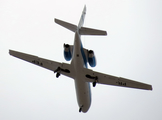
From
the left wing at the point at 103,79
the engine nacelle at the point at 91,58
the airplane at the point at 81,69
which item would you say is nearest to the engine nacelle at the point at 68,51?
the airplane at the point at 81,69

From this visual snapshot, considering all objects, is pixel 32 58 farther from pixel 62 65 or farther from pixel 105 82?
pixel 105 82

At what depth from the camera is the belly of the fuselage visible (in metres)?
30.7

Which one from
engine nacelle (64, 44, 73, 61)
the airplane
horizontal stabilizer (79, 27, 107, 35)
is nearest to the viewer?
the airplane

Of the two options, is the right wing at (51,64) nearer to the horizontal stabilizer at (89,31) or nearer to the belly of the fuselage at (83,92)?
the belly of the fuselage at (83,92)

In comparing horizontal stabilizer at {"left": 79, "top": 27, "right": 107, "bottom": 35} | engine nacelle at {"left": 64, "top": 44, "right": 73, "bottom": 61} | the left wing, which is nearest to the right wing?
engine nacelle at {"left": 64, "top": 44, "right": 73, "bottom": 61}

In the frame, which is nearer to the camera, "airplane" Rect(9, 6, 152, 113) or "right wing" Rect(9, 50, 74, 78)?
"airplane" Rect(9, 6, 152, 113)

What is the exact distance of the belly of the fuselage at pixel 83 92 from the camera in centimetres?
3066

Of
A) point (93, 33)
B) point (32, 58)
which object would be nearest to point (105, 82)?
point (93, 33)

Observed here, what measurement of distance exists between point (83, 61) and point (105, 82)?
3.38 metres

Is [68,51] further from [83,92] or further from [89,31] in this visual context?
[83,92]

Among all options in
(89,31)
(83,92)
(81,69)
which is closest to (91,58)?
(81,69)

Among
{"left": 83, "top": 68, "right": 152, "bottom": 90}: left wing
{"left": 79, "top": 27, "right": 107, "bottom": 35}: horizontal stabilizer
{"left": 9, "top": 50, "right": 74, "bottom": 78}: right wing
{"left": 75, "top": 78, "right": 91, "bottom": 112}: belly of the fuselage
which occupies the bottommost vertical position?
{"left": 75, "top": 78, "right": 91, "bottom": 112}: belly of the fuselage

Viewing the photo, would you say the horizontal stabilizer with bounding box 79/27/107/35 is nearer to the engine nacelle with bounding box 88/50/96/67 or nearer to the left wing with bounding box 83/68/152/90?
the engine nacelle with bounding box 88/50/96/67

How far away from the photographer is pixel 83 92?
31.1m
